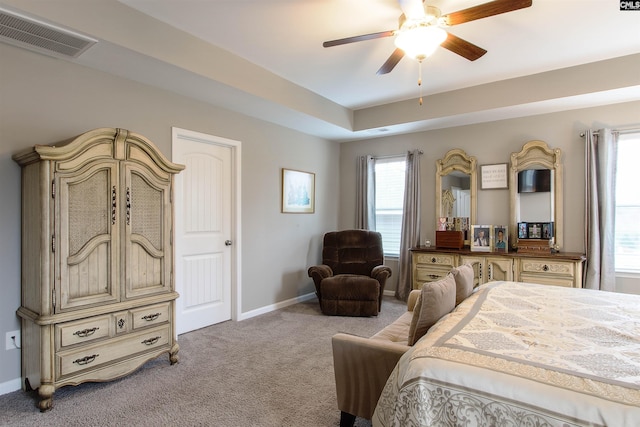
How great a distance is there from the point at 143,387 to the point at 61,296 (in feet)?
2.87

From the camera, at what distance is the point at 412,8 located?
2.27 metres

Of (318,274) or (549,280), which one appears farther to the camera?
(318,274)

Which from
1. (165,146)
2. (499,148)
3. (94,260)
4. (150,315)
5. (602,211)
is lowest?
(150,315)

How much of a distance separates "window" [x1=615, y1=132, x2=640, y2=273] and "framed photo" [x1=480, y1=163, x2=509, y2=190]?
1.13 meters

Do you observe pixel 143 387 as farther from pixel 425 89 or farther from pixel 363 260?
pixel 425 89

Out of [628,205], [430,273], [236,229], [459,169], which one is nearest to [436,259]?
[430,273]

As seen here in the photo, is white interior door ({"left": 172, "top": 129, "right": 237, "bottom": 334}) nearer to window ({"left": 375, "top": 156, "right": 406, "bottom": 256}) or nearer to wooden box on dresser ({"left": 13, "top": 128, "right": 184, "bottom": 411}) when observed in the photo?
wooden box on dresser ({"left": 13, "top": 128, "right": 184, "bottom": 411})

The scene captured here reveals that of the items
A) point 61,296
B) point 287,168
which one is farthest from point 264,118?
point 61,296

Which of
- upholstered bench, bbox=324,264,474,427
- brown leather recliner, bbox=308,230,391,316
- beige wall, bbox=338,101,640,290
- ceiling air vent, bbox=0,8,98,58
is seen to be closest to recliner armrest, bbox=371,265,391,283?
brown leather recliner, bbox=308,230,391,316

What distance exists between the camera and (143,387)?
2629 mm

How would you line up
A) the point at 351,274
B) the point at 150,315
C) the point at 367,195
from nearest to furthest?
the point at 150,315 → the point at 351,274 → the point at 367,195

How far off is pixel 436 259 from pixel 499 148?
1680 millimetres

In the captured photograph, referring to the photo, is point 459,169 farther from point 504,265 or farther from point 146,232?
point 146,232

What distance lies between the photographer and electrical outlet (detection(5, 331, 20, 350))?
258 cm
